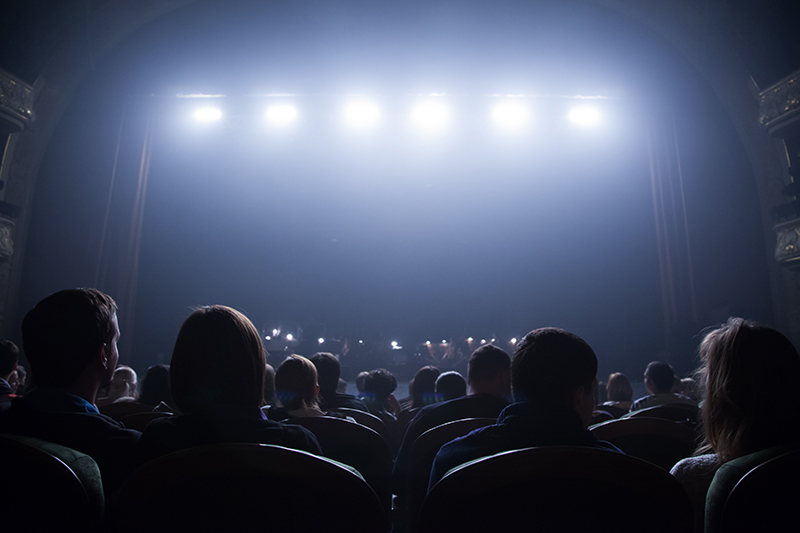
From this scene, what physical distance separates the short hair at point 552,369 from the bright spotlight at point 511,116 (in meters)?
9.62

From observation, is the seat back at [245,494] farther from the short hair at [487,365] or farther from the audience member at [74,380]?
the short hair at [487,365]

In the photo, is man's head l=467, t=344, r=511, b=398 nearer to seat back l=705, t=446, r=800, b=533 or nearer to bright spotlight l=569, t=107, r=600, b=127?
seat back l=705, t=446, r=800, b=533

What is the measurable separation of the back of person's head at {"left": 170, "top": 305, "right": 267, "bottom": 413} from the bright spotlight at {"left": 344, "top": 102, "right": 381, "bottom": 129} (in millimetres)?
9534

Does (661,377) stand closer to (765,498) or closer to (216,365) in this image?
(765,498)

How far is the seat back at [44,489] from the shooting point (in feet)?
2.49

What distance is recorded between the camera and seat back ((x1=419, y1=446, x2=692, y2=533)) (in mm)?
704

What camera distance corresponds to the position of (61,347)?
3.89ft

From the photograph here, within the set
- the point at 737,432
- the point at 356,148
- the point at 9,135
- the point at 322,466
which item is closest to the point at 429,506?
the point at 322,466

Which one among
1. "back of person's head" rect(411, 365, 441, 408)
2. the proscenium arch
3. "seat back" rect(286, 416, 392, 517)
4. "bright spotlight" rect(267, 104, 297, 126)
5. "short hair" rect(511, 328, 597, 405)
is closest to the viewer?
"short hair" rect(511, 328, 597, 405)

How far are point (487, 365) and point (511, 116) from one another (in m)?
8.81

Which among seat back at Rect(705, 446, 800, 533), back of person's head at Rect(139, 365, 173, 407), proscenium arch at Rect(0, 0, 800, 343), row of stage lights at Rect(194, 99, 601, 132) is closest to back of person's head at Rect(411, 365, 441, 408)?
back of person's head at Rect(139, 365, 173, 407)

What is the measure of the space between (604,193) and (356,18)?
689 cm

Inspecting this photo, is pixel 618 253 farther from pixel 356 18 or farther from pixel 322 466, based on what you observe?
→ pixel 322 466

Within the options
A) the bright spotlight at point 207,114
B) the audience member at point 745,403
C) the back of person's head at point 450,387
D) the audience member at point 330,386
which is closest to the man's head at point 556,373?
the audience member at point 745,403
